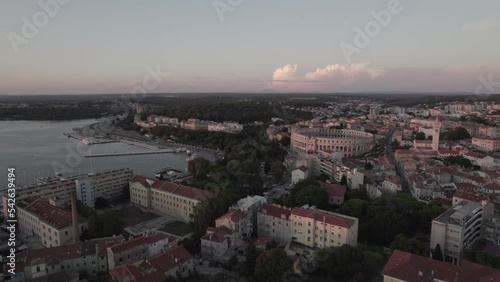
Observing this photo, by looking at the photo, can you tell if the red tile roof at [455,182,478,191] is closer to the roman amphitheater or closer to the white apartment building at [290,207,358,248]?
the white apartment building at [290,207,358,248]

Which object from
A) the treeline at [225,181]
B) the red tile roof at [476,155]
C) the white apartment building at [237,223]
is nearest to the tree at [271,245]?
the white apartment building at [237,223]

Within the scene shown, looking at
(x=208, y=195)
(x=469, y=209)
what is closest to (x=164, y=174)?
(x=208, y=195)

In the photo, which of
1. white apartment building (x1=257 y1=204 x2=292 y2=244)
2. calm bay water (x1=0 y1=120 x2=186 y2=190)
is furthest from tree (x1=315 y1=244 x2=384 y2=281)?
calm bay water (x1=0 y1=120 x2=186 y2=190)

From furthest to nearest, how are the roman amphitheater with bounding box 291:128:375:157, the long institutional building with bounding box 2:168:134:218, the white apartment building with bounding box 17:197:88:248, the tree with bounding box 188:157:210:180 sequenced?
the roman amphitheater with bounding box 291:128:375:157, the tree with bounding box 188:157:210:180, the long institutional building with bounding box 2:168:134:218, the white apartment building with bounding box 17:197:88:248

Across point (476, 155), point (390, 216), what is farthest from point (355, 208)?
point (476, 155)

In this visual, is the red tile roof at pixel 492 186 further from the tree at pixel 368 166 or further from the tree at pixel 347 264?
the tree at pixel 347 264

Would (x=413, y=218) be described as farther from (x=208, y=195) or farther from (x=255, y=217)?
(x=208, y=195)

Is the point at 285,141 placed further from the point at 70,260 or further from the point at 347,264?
the point at 70,260
